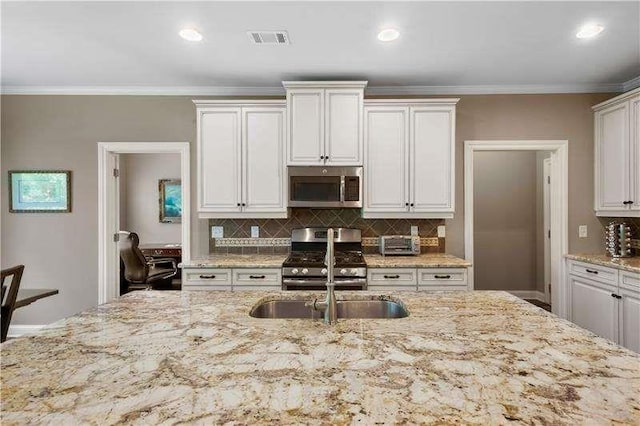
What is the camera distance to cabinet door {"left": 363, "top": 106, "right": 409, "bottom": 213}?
10.8ft

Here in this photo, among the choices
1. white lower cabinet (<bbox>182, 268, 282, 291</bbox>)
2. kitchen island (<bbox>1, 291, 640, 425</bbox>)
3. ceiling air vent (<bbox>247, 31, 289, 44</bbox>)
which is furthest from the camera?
white lower cabinet (<bbox>182, 268, 282, 291</bbox>)

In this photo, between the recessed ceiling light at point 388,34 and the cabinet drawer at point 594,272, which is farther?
the cabinet drawer at point 594,272

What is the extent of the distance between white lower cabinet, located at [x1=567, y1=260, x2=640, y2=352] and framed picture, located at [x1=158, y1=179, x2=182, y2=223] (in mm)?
5667

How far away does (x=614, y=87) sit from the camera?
3537 millimetres

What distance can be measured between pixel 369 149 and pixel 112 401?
2890mm

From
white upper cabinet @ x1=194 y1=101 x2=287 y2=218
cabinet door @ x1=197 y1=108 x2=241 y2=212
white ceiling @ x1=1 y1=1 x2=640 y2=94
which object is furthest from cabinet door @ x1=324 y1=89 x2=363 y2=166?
cabinet door @ x1=197 y1=108 x2=241 y2=212

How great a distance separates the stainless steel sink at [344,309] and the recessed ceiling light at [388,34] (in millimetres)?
1894

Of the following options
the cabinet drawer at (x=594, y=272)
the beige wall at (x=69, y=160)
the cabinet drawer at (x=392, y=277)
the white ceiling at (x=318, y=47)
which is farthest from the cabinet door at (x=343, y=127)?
the cabinet drawer at (x=594, y=272)

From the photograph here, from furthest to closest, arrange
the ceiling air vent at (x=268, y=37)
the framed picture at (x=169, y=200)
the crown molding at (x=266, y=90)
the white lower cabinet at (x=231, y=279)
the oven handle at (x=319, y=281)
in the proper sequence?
the framed picture at (x=169, y=200) < the crown molding at (x=266, y=90) < the white lower cabinet at (x=231, y=279) < the oven handle at (x=319, y=281) < the ceiling air vent at (x=268, y=37)

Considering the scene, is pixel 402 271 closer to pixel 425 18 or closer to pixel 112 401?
pixel 425 18

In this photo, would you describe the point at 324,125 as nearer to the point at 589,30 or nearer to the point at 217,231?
the point at 217,231

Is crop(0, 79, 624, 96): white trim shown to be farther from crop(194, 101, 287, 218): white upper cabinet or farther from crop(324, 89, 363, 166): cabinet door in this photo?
crop(324, 89, 363, 166): cabinet door

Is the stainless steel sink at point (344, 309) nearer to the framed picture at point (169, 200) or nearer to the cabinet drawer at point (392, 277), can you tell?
the cabinet drawer at point (392, 277)

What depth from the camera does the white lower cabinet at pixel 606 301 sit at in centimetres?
264
